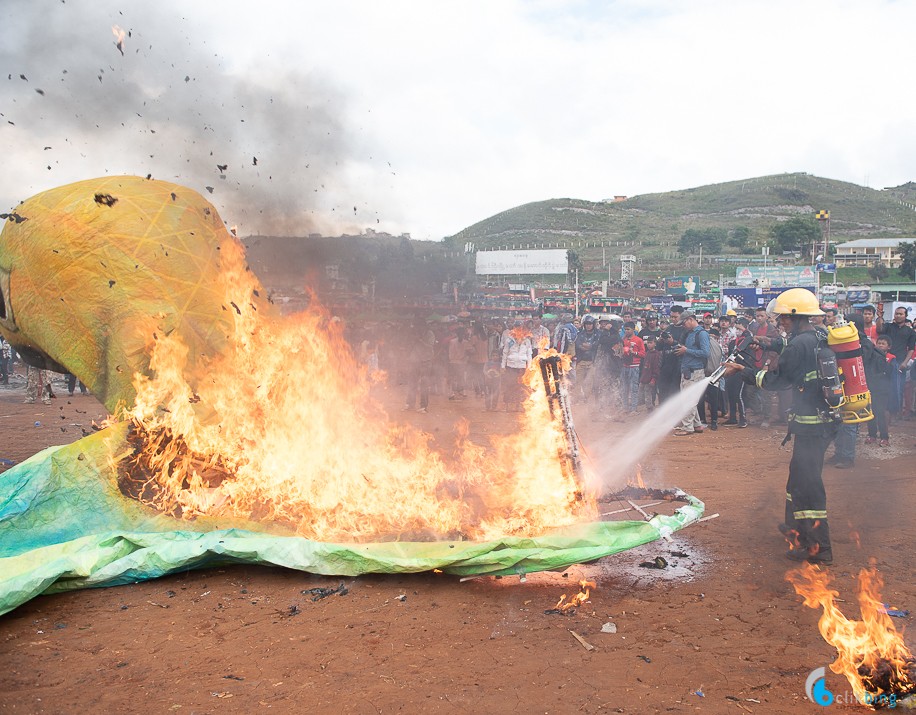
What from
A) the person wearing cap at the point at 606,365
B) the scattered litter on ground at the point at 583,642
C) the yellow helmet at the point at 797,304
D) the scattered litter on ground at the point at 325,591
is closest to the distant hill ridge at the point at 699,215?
the person wearing cap at the point at 606,365

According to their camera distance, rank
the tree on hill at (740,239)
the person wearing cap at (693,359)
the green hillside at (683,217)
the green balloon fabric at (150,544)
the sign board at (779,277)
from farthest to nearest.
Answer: the green hillside at (683,217), the tree on hill at (740,239), the sign board at (779,277), the person wearing cap at (693,359), the green balloon fabric at (150,544)

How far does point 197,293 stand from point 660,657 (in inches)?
194

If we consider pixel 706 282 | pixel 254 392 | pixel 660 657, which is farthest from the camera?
pixel 706 282

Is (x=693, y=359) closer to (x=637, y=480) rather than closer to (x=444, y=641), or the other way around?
(x=637, y=480)

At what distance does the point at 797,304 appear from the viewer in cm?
588

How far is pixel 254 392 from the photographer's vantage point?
6387 mm

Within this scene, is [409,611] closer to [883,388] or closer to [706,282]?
[883,388]

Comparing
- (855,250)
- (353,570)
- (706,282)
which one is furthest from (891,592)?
(855,250)

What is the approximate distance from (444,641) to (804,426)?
3.62 meters

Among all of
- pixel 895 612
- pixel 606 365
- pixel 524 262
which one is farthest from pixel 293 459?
pixel 524 262

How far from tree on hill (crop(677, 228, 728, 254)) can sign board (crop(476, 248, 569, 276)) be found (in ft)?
79.6

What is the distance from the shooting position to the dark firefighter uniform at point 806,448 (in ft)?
18.2

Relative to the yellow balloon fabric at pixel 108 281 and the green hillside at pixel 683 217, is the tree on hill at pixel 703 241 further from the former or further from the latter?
the yellow balloon fabric at pixel 108 281

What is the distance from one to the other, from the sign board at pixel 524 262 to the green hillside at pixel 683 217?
51.0 ft
